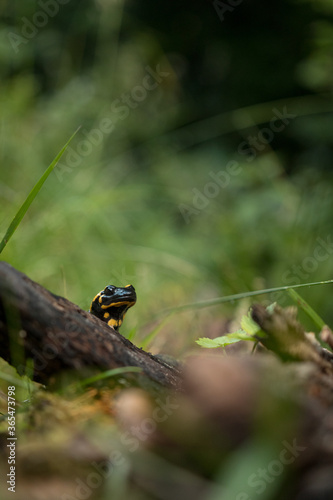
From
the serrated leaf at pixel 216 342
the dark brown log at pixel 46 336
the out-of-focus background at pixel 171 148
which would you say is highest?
the dark brown log at pixel 46 336

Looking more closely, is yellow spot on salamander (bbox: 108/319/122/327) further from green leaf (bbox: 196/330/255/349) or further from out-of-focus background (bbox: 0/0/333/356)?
green leaf (bbox: 196/330/255/349)

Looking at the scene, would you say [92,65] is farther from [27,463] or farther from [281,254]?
[27,463]

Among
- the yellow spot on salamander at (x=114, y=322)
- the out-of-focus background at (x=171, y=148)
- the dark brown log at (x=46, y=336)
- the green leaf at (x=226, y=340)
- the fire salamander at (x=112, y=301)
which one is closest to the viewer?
the dark brown log at (x=46, y=336)

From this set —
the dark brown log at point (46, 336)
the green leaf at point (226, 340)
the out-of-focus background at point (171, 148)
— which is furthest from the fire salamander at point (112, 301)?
the dark brown log at point (46, 336)

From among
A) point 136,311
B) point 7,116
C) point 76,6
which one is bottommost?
point 136,311

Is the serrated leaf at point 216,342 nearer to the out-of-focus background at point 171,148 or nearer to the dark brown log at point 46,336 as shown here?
the dark brown log at point 46,336

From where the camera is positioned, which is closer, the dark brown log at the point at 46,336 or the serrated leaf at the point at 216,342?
the dark brown log at the point at 46,336

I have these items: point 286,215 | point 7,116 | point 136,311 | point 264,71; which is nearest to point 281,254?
point 286,215
